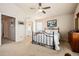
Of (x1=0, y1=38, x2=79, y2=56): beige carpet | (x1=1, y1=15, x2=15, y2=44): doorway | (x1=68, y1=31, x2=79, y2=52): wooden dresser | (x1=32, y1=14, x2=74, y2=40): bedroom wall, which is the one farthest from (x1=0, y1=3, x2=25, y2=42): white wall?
(x1=68, y1=31, x2=79, y2=52): wooden dresser

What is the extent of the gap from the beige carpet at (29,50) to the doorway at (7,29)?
0.33 feet

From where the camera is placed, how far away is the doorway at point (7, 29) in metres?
1.87

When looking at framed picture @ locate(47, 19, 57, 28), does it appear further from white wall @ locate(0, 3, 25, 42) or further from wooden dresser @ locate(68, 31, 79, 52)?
white wall @ locate(0, 3, 25, 42)

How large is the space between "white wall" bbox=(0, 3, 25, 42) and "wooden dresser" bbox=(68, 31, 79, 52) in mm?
914

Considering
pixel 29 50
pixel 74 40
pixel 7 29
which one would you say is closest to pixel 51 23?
pixel 74 40

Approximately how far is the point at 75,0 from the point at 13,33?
1.33 meters

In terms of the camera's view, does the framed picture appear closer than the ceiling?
No

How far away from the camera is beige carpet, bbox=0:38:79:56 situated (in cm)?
Answer: 185

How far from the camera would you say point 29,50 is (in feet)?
6.17

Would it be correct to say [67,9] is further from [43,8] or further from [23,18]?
[23,18]

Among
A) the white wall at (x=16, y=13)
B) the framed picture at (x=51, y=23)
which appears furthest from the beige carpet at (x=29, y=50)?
the framed picture at (x=51, y=23)

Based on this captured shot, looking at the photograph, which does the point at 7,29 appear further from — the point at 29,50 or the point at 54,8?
the point at 54,8

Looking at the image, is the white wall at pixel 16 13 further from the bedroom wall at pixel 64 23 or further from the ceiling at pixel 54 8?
the bedroom wall at pixel 64 23

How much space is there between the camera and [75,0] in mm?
1782
